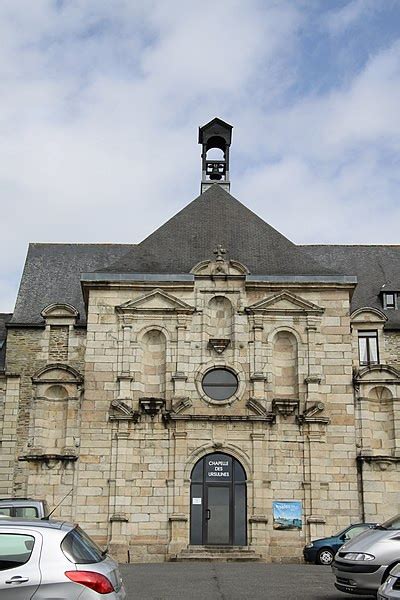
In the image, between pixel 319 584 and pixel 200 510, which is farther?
pixel 200 510

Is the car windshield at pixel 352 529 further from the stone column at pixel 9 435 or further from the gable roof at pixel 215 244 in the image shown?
the stone column at pixel 9 435

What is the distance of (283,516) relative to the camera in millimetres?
22750

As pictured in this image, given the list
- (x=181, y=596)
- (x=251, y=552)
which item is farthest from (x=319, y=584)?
(x=251, y=552)

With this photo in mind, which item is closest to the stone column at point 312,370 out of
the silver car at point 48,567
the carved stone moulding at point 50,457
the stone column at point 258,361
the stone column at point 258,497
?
the stone column at point 258,361

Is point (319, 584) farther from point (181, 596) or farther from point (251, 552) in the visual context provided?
point (251, 552)

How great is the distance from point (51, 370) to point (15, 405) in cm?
492

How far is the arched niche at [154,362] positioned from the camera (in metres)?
24.1

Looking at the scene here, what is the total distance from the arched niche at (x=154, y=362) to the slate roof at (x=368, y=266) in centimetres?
952

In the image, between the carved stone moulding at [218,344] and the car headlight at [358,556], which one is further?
the carved stone moulding at [218,344]

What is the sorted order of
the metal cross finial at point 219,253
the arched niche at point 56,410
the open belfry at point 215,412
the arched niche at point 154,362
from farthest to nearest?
the metal cross finial at point 219,253
the arched niche at point 56,410
the arched niche at point 154,362
the open belfry at point 215,412

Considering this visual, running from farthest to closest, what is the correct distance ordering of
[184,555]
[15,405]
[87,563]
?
[15,405], [184,555], [87,563]

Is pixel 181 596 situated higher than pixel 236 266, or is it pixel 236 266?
pixel 236 266

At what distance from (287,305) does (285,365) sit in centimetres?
183

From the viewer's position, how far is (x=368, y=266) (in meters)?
33.3
